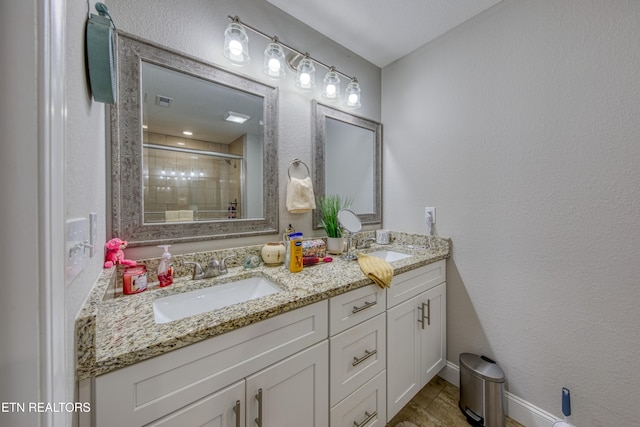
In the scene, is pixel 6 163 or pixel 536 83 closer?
pixel 6 163

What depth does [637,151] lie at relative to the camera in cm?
101

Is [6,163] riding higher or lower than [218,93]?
lower

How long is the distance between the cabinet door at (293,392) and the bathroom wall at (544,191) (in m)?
1.13

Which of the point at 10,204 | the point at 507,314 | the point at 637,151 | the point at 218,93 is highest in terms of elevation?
the point at 218,93

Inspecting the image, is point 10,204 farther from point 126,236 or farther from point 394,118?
point 394,118

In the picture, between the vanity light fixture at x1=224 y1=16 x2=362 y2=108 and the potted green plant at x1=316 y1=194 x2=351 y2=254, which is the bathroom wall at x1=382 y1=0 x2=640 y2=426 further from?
the potted green plant at x1=316 y1=194 x2=351 y2=254

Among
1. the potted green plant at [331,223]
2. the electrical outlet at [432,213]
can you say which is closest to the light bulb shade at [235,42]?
the potted green plant at [331,223]

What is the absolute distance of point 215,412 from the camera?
686mm

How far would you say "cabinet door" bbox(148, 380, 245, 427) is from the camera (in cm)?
Answer: 63

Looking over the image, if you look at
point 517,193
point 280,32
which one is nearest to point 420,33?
point 280,32

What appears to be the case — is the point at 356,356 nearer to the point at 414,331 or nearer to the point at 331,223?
the point at 414,331

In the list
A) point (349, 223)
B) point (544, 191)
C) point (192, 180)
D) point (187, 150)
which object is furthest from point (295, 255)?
point (544, 191)

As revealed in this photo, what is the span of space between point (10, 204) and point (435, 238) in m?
1.84

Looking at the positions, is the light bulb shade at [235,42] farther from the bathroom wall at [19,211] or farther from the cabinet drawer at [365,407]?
the cabinet drawer at [365,407]
